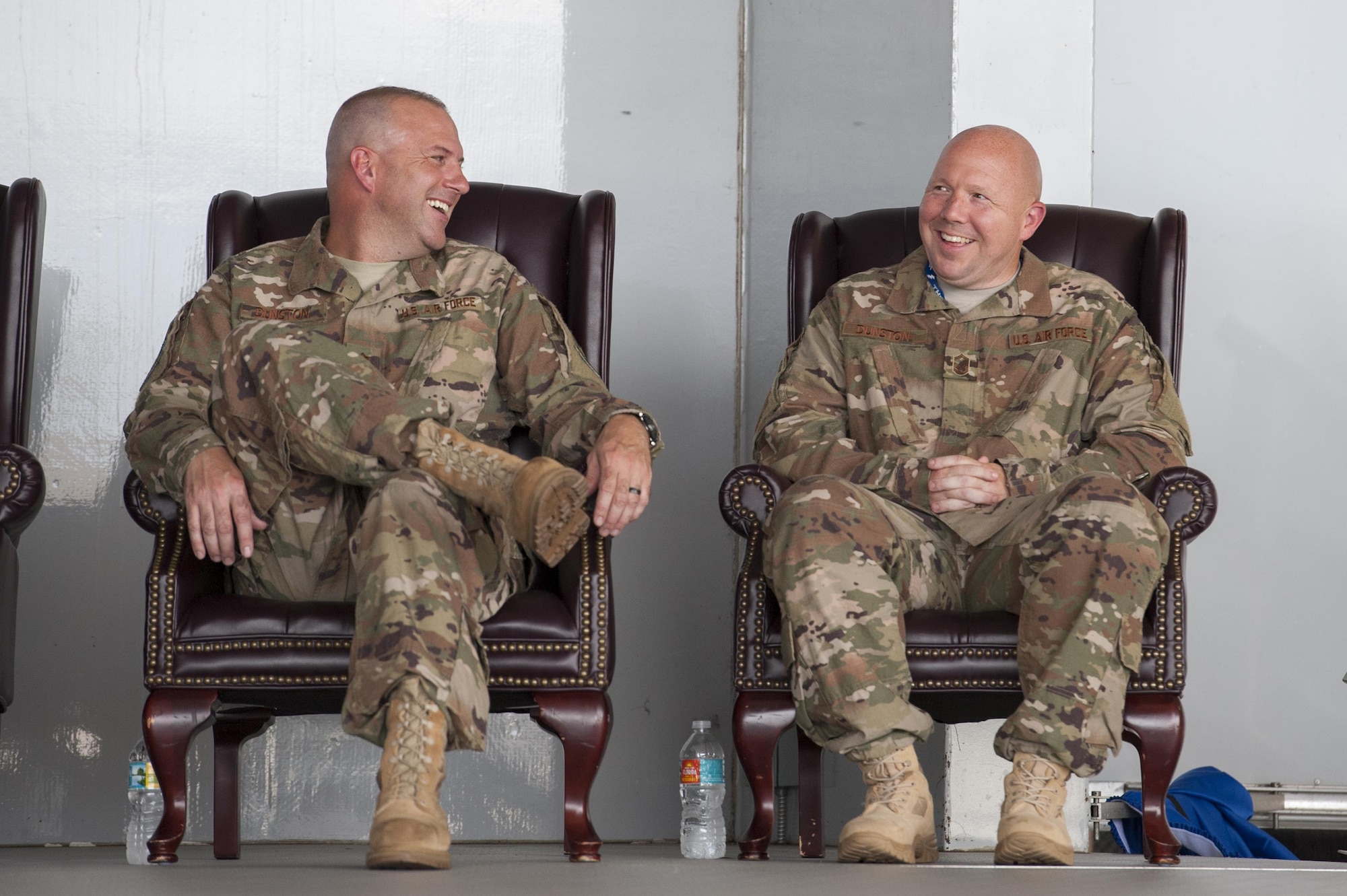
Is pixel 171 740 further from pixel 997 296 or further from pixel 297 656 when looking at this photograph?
pixel 997 296

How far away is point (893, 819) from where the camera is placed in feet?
7.00

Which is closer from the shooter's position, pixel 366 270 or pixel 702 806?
pixel 366 270


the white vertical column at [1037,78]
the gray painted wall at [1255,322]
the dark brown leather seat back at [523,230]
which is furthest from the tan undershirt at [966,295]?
the gray painted wall at [1255,322]

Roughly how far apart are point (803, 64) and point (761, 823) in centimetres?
209

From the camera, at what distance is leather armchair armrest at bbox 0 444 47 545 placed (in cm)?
243

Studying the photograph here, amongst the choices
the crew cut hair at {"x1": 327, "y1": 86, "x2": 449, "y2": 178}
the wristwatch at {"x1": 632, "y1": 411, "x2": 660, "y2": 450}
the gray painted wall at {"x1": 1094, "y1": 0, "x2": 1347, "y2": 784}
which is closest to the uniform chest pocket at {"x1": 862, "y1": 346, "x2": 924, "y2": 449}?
the wristwatch at {"x1": 632, "y1": 411, "x2": 660, "y2": 450}

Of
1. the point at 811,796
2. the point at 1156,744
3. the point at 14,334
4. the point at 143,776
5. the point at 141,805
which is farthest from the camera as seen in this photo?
the point at 141,805

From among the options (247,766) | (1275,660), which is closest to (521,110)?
(247,766)

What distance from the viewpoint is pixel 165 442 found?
2461 mm

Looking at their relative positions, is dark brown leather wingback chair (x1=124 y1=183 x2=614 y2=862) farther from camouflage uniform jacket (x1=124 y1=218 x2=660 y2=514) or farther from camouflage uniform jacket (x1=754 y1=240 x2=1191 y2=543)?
camouflage uniform jacket (x1=754 y1=240 x2=1191 y2=543)

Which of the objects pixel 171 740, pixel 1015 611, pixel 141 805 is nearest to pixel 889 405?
pixel 1015 611

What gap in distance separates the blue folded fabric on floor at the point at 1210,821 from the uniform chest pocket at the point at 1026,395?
38.5 inches

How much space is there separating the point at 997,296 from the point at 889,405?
1.08 feet

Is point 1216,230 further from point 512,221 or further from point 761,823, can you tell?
point 761,823
